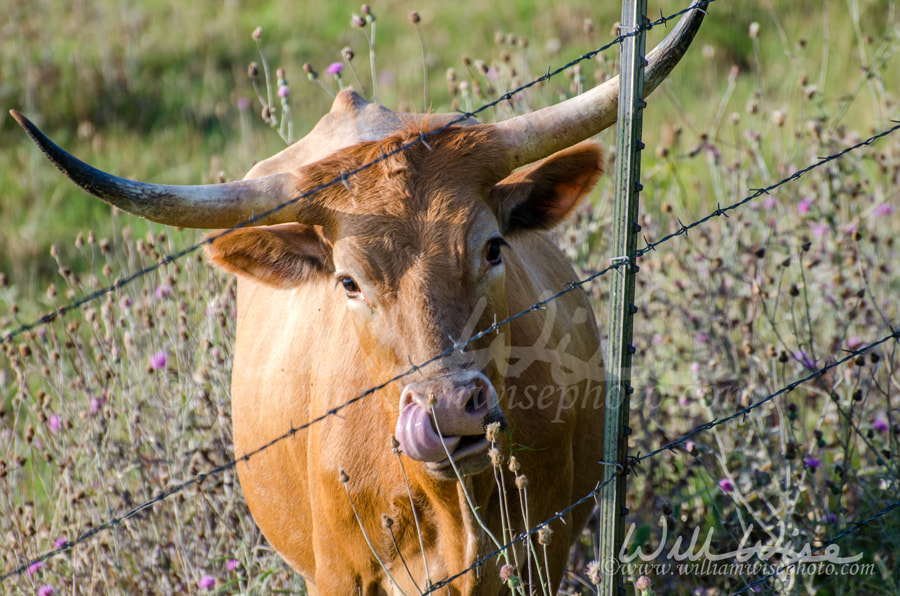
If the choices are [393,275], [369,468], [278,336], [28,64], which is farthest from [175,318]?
[28,64]

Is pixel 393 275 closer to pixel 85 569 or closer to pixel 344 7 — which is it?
pixel 85 569

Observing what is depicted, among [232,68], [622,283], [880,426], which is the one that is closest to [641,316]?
[880,426]

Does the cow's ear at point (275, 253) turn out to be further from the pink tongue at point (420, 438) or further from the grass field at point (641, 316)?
the grass field at point (641, 316)

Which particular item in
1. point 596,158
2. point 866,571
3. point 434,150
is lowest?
point 866,571

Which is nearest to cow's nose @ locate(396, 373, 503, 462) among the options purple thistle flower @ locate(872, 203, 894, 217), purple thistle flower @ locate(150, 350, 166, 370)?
purple thistle flower @ locate(150, 350, 166, 370)

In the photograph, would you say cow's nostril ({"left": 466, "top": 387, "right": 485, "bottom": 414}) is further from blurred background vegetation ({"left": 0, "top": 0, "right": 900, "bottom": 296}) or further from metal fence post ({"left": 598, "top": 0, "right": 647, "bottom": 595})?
blurred background vegetation ({"left": 0, "top": 0, "right": 900, "bottom": 296})

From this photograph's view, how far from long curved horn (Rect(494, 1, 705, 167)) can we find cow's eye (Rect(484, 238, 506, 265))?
27cm

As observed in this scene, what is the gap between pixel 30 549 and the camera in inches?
152

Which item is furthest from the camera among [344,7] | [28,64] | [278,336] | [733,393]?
[344,7]

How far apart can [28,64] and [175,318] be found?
17.3 ft

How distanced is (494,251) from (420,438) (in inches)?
27.0

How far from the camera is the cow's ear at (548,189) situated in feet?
10.4

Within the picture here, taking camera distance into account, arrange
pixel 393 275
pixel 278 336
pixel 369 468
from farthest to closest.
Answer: pixel 278 336 < pixel 369 468 < pixel 393 275

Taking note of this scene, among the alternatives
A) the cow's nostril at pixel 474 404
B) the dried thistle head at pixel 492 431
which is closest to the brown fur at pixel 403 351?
the cow's nostril at pixel 474 404
